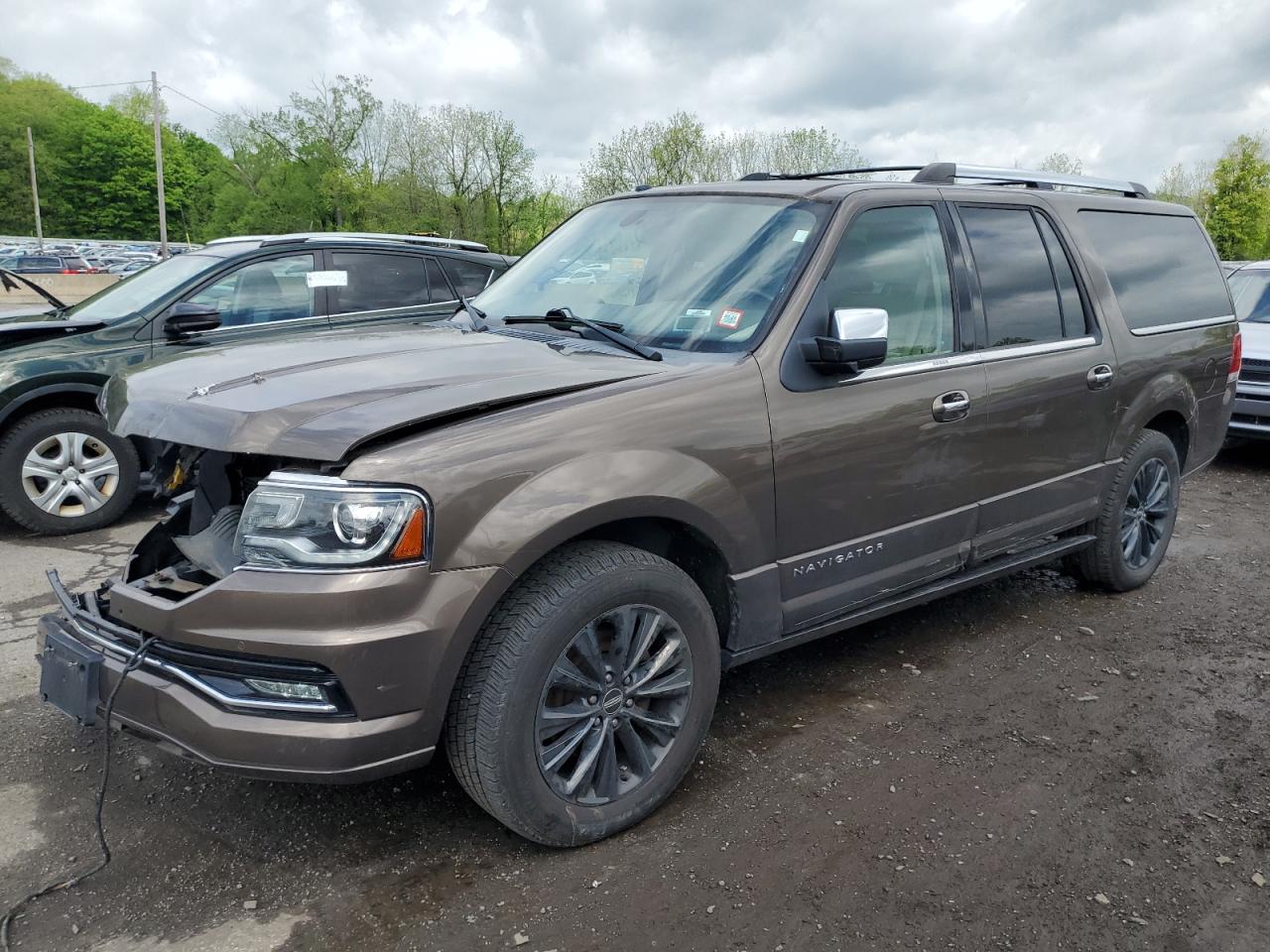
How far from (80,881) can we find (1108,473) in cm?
436

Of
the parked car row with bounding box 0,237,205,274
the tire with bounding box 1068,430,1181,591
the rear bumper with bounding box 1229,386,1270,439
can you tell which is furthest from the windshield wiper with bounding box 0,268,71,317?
the parked car row with bounding box 0,237,205,274

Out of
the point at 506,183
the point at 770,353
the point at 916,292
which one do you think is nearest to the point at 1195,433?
the point at 916,292

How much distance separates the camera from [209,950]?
2.34 metres

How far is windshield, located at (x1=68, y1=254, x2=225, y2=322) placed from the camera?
6.31 metres

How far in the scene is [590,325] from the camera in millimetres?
3377

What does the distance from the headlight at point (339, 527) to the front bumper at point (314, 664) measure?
0.04 meters

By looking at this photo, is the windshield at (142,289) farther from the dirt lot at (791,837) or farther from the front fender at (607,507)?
the front fender at (607,507)

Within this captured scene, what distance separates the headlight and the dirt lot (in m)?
0.94

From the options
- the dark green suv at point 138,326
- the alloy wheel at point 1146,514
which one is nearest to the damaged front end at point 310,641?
the dark green suv at point 138,326

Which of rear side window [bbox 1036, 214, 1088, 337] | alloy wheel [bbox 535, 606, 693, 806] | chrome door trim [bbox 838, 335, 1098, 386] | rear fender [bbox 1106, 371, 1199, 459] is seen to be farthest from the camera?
rear fender [bbox 1106, 371, 1199, 459]

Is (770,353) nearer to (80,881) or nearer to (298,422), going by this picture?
(298,422)

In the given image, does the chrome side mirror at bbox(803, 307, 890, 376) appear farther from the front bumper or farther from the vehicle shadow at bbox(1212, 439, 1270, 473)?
the vehicle shadow at bbox(1212, 439, 1270, 473)

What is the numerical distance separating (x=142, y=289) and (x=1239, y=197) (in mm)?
32419

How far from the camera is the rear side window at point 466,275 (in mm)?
7438
